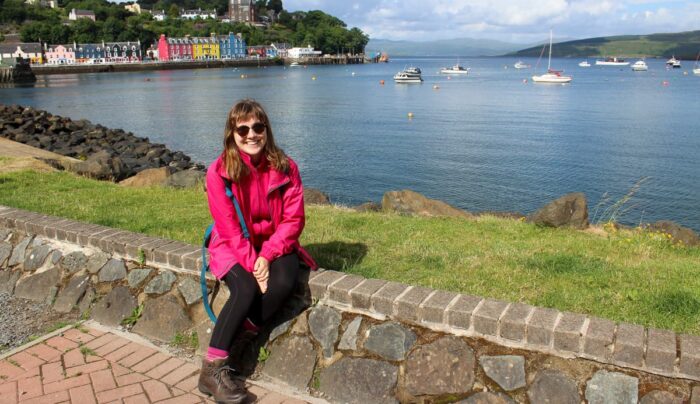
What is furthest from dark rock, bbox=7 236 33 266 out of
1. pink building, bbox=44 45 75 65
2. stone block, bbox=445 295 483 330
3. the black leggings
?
pink building, bbox=44 45 75 65

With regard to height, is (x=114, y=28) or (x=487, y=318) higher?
(x=114, y=28)

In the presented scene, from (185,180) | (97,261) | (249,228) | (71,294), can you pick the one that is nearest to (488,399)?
(249,228)

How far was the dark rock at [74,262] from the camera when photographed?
17.6 ft

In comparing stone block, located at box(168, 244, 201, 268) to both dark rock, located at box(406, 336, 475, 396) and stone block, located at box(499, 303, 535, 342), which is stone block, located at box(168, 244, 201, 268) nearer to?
dark rock, located at box(406, 336, 475, 396)

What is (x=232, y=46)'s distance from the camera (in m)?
170

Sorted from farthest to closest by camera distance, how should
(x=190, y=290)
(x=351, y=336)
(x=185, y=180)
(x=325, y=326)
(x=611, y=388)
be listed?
1. (x=185, y=180)
2. (x=190, y=290)
3. (x=325, y=326)
4. (x=351, y=336)
5. (x=611, y=388)

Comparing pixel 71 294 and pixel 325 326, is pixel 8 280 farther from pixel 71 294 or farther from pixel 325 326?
pixel 325 326

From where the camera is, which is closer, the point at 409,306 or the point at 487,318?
the point at 487,318

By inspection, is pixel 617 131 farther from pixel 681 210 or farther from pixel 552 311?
pixel 552 311

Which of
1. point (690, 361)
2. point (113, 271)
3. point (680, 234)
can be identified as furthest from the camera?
point (680, 234)

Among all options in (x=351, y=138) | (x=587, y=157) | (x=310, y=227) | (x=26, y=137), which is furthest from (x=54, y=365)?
(x=351, y=138)

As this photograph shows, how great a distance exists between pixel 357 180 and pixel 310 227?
15.4m

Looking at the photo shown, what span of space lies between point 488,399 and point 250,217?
6.25ft

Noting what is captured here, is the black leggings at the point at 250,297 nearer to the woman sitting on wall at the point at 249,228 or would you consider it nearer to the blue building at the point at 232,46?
the woman sitting on wall at the point at 249,228
